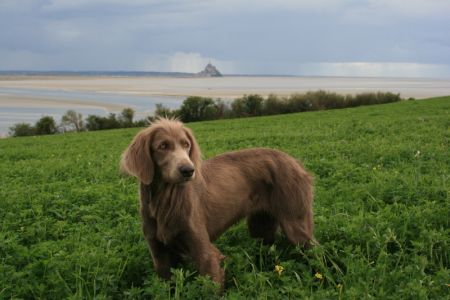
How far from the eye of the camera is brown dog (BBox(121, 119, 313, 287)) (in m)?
4.04

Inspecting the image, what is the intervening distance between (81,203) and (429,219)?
4316mm

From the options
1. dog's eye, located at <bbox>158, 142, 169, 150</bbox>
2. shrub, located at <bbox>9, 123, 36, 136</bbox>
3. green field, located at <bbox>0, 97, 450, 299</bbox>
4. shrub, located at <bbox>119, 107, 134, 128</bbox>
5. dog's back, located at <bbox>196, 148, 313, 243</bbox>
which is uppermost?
dog's eye, located at <bbox>158, 142, 169, 150</bbox>

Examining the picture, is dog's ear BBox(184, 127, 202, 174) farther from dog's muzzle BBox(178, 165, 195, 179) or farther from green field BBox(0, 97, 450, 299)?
green field BBox(0, 97, 450, 299)

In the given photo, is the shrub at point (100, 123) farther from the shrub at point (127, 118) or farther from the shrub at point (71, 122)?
the shrub at point (71, 122)

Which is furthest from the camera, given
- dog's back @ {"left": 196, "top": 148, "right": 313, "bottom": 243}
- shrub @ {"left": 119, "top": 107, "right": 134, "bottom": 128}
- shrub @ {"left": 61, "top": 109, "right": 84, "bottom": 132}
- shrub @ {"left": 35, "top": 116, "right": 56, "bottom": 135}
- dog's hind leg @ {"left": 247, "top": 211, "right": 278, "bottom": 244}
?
shrub @ {"left": 61, "top": 109, "right": 84, "bottom": 132}

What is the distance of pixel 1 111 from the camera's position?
6050 cm

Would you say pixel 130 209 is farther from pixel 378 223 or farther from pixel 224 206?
pixel 378 223

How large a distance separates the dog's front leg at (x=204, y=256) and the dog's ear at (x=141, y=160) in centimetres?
59

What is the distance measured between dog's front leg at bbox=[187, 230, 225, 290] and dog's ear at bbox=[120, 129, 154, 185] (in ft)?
1.93

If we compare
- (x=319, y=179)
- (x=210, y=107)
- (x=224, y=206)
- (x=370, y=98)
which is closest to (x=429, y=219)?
(x=224, y=206)

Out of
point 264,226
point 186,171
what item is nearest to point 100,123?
point 264,226

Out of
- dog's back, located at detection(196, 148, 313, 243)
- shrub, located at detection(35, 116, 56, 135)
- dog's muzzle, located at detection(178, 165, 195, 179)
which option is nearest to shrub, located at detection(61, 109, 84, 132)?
shrub, located at detection(35, 116, 56, 135)

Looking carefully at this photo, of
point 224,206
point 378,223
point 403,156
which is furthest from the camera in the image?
point 403,156

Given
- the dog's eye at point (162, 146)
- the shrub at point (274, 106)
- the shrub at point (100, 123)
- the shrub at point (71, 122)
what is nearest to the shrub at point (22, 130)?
the shrub at point (71, 122)
